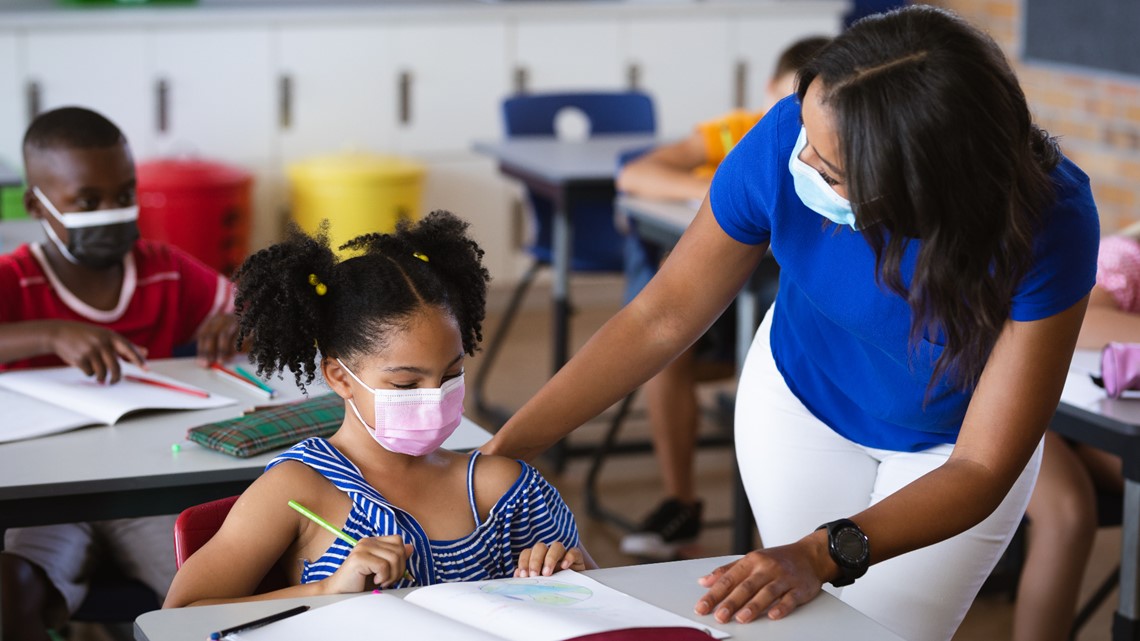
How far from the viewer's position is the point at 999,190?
4.47ft

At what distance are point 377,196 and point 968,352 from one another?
386 centimetres

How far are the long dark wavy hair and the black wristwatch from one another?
9.4 inches

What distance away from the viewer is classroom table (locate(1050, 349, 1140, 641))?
80.3 inches

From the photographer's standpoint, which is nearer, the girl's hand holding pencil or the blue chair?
the girl's hand holding pencil

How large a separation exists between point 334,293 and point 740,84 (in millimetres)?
4413

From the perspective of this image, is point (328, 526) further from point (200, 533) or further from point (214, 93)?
point (214, 93)

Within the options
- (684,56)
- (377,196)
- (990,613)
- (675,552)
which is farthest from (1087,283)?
(684,56)

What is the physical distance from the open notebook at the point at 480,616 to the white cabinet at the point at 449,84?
414 cm

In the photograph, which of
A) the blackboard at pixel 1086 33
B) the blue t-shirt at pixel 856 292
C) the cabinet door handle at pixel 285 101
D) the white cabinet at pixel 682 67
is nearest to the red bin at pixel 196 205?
the cabinet door handle at pixel 285 101

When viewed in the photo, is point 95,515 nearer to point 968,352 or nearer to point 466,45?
point 968,352

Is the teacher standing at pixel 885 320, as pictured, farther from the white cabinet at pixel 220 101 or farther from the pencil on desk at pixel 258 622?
the white cabinet at pixel 220 101

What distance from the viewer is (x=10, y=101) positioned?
4906mm

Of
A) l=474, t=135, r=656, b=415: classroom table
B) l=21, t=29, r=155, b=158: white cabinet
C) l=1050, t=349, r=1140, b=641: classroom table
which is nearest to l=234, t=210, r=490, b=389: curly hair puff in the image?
l=1050, t=349, r=1140, b=641: classroom table

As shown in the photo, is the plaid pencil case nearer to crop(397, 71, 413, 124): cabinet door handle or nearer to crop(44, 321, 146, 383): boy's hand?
crop(44, 321, 146, 383): boy's hand
